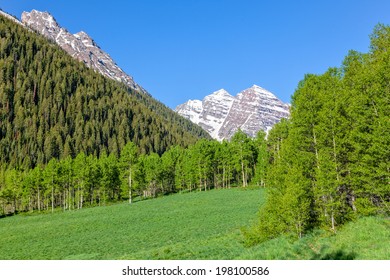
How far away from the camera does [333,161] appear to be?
25406 millimetres

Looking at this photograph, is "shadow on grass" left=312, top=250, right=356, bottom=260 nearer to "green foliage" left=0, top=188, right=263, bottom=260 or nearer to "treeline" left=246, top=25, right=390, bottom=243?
"green foliage" left=0, top=188, right=263, bottom=260

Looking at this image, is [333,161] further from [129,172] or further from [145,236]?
[129,172]

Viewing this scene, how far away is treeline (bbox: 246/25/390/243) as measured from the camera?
22.6m

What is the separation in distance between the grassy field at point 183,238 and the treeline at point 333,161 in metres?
1.86

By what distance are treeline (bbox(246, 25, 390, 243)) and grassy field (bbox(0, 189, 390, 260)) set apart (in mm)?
1863

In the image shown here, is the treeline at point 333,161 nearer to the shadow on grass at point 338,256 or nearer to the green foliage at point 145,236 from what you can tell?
the green foliage at point 145,236

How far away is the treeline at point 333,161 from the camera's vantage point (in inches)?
889

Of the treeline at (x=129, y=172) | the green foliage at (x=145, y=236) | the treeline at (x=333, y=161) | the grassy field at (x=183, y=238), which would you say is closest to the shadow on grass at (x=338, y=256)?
the grassy field at (x=183, y=238)

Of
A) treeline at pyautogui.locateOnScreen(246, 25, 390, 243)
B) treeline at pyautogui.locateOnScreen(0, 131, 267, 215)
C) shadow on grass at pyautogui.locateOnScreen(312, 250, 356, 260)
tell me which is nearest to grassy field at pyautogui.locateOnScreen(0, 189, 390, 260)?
shadow on grass at pyautogui.locateOnScreen(312, 250, 356, 260)

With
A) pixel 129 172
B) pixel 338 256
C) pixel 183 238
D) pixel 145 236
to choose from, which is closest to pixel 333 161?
pixel 338 256
